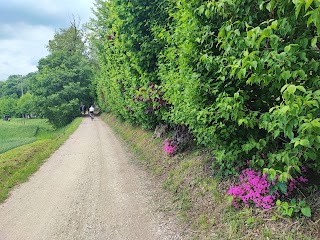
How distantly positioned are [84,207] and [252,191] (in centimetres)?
334

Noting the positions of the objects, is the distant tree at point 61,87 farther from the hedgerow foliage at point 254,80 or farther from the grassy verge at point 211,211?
the hedgerow foliage at point 254,80

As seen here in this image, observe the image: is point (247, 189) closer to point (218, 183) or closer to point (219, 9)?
point (218, 183)

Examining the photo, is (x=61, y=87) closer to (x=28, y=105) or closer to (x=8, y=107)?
(x=28, y=105)

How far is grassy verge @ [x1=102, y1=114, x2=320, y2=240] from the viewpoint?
3.11 metres

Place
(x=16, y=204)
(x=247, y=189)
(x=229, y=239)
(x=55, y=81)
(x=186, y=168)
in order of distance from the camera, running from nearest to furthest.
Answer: (x=229, y=239), (x=247, y=189), (x=16, y=204), (x=186, y=168), (x=55, y=81)

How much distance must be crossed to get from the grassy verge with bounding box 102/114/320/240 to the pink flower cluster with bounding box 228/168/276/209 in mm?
117

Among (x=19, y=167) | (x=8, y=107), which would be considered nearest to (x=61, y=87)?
(x=19, y=167)

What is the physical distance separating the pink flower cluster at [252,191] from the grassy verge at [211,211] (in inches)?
4.6

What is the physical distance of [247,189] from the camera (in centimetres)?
377

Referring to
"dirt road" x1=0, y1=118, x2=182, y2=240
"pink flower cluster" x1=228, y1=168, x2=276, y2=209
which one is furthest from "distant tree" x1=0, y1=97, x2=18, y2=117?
"pink flower cluster" x1=228, y1=168, x2=276, y2=209

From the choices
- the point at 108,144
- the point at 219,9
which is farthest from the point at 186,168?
the point at 108,144

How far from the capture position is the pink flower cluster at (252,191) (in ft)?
11.5

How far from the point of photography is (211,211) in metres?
4.24

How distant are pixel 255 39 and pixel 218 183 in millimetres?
2880
